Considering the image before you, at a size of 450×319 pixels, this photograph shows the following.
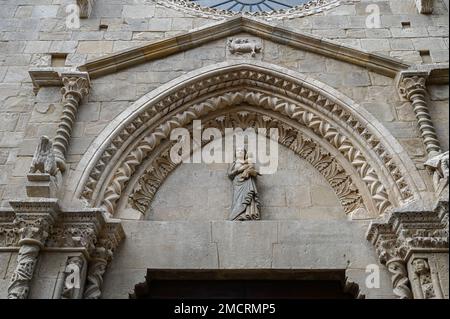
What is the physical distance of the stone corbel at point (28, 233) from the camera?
5035mm

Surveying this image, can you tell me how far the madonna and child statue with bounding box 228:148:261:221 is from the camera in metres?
6.13

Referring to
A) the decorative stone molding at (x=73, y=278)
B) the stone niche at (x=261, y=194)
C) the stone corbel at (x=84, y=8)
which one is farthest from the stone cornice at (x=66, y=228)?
the stone corbel at (x=84, y=8)

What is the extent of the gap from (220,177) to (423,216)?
8.43ft

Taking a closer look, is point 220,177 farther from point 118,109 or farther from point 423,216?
point 423,216

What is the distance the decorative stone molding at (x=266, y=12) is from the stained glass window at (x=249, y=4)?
57cm

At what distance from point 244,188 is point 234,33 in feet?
8.51

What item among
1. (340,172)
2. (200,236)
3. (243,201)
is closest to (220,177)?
(243,201)

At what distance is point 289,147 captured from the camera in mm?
6965

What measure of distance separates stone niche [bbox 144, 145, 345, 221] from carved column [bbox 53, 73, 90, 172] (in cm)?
130

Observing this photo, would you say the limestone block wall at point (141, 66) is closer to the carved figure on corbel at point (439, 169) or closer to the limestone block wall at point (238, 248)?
the carved figure on corbel at point (439, 169)

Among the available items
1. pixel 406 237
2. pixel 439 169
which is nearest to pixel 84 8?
pixel 439 169

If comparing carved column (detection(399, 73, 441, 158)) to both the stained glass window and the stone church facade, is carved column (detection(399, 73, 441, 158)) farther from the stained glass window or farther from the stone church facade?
the stained glass window

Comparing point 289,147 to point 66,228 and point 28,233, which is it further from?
point 28,233
